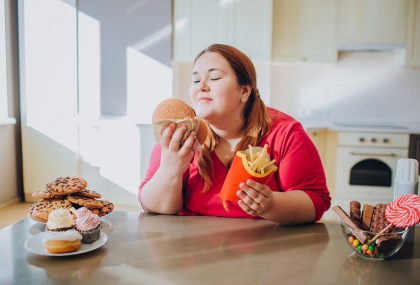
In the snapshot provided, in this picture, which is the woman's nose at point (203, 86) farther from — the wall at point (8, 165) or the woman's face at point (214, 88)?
the wall at point (8, 165)

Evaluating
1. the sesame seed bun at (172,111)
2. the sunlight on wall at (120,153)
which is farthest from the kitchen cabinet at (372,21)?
the sesame seed bun at (172,111)

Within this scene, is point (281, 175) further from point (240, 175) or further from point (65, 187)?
point (65, 187)

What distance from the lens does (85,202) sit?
3.62 feet

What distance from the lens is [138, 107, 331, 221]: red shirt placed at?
1277mm

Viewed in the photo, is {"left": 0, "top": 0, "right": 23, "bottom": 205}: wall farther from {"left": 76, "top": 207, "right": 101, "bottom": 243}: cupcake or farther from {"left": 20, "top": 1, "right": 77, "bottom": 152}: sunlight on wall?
{"left": 76, "top": 207, "right": 101, "bottom": 243}: cupcake

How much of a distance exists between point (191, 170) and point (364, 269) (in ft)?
2.26

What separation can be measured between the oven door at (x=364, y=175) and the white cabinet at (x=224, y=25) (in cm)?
122

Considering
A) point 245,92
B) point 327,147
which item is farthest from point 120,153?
point 245,92

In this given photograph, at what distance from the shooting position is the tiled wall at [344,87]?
389 cm

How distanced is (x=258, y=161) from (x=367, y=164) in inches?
111

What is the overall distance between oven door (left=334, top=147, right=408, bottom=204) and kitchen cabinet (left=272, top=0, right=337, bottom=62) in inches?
37.8

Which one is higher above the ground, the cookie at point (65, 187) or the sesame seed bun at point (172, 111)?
the sesame seed bun at point (172, 111)

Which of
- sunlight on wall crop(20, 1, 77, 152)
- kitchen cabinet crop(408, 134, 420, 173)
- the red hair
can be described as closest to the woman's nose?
the red hair

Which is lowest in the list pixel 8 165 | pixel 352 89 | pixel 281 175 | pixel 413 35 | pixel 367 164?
pixel 8 165
